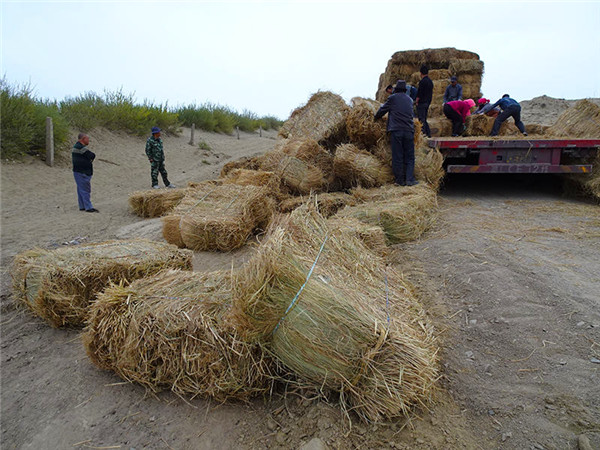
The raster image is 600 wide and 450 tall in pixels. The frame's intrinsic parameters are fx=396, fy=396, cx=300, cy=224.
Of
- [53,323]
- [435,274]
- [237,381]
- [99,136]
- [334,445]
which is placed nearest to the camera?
[334,445]

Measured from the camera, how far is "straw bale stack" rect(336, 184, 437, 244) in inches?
195

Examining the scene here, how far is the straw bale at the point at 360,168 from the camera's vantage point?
6.89m

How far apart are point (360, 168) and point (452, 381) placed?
481 centimetres

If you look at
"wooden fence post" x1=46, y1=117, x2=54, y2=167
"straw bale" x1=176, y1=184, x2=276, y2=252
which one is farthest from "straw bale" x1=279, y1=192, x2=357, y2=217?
"wooden fence post" x1=46, y1=117, x2=54, y2=167

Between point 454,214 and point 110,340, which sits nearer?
point 110,340

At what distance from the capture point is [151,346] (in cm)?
266

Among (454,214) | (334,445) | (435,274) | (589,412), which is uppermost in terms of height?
(454,214)

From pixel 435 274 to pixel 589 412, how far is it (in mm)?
1838

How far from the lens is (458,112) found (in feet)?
30.8

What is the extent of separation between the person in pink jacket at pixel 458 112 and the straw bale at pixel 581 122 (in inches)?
75.0

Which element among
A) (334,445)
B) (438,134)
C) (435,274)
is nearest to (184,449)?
(334,445)

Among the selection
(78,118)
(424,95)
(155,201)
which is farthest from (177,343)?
(78,118)

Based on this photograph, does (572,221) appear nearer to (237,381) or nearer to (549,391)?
(549,391)

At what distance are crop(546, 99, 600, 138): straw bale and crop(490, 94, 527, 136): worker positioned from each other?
29.2 inches
